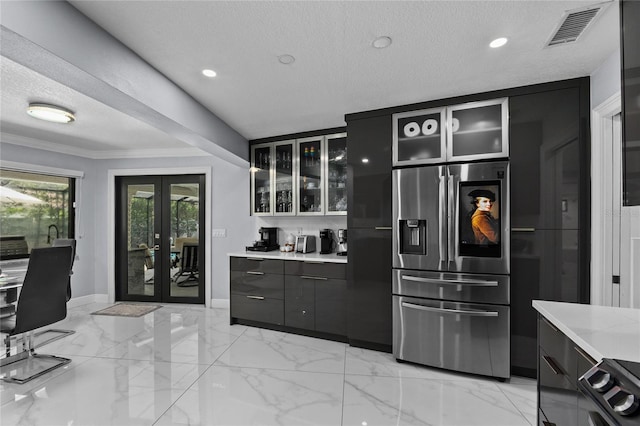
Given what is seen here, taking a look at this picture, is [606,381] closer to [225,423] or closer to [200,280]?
[225,423]

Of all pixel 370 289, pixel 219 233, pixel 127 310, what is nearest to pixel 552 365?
pixel 370 289

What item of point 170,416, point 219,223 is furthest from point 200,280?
point 170,416

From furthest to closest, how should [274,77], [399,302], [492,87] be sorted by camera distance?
[399,302]
[492,87]
[274,77]

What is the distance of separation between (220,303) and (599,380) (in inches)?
180

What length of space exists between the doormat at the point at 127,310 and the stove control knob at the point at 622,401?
4.93 meters

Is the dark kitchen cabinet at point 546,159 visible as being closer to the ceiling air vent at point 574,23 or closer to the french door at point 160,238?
the ceiling air vent at point 574,23

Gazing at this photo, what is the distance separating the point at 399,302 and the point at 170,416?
205cm

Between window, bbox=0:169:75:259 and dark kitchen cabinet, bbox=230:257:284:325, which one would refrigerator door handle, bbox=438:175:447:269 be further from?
window, bbox=0:169:75:259

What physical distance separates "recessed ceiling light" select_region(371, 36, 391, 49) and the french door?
12.2 ft

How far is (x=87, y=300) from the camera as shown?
16.2ft

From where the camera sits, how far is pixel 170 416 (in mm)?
2088

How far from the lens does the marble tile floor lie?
2084 millimetres

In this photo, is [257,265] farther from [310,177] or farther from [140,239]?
[140,239]

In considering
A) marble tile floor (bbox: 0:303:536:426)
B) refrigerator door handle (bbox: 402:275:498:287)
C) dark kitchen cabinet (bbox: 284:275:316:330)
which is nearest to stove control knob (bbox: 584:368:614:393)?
marble tile floor (bbox: 0:303:536:426)
